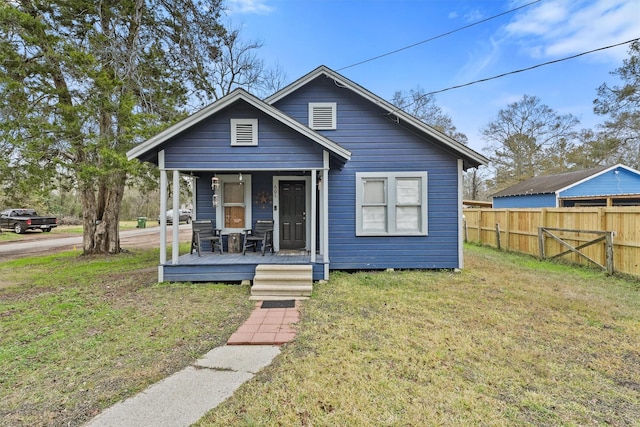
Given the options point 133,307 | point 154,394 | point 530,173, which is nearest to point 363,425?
point 154,394

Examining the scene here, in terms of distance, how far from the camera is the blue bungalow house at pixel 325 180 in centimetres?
664

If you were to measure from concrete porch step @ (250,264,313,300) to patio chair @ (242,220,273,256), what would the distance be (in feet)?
4.64

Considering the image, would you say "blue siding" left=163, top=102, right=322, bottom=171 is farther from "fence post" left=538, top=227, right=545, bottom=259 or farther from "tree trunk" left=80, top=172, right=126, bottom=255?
"fence post" left=538, top=227, right=545, bottom=259

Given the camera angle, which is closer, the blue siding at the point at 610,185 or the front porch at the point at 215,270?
the front porch at the point at 215,270

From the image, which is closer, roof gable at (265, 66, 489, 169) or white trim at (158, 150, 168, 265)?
white trim at (158, 150, 168, 265)

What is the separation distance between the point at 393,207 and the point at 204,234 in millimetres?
4751

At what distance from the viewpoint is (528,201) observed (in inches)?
694

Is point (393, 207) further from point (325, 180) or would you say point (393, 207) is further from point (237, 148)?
point (237, 148)

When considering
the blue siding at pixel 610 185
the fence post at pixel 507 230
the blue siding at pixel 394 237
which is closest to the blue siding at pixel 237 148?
the blue siding at pixel 394 237

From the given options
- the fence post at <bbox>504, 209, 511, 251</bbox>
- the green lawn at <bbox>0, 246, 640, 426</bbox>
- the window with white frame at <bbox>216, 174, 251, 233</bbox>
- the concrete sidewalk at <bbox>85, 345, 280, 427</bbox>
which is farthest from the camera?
the fence post at <bbox>504, 209, 511, 251</bbox>

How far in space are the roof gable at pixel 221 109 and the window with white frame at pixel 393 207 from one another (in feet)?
5.19

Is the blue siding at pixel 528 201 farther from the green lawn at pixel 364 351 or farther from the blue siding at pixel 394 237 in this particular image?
the blue siding at pixel 394 237

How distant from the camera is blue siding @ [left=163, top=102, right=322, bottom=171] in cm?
658

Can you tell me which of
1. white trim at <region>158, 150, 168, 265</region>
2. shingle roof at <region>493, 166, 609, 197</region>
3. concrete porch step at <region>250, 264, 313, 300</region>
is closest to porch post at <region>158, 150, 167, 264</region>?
white trim at <region>158, 150, 168, 265</region>
